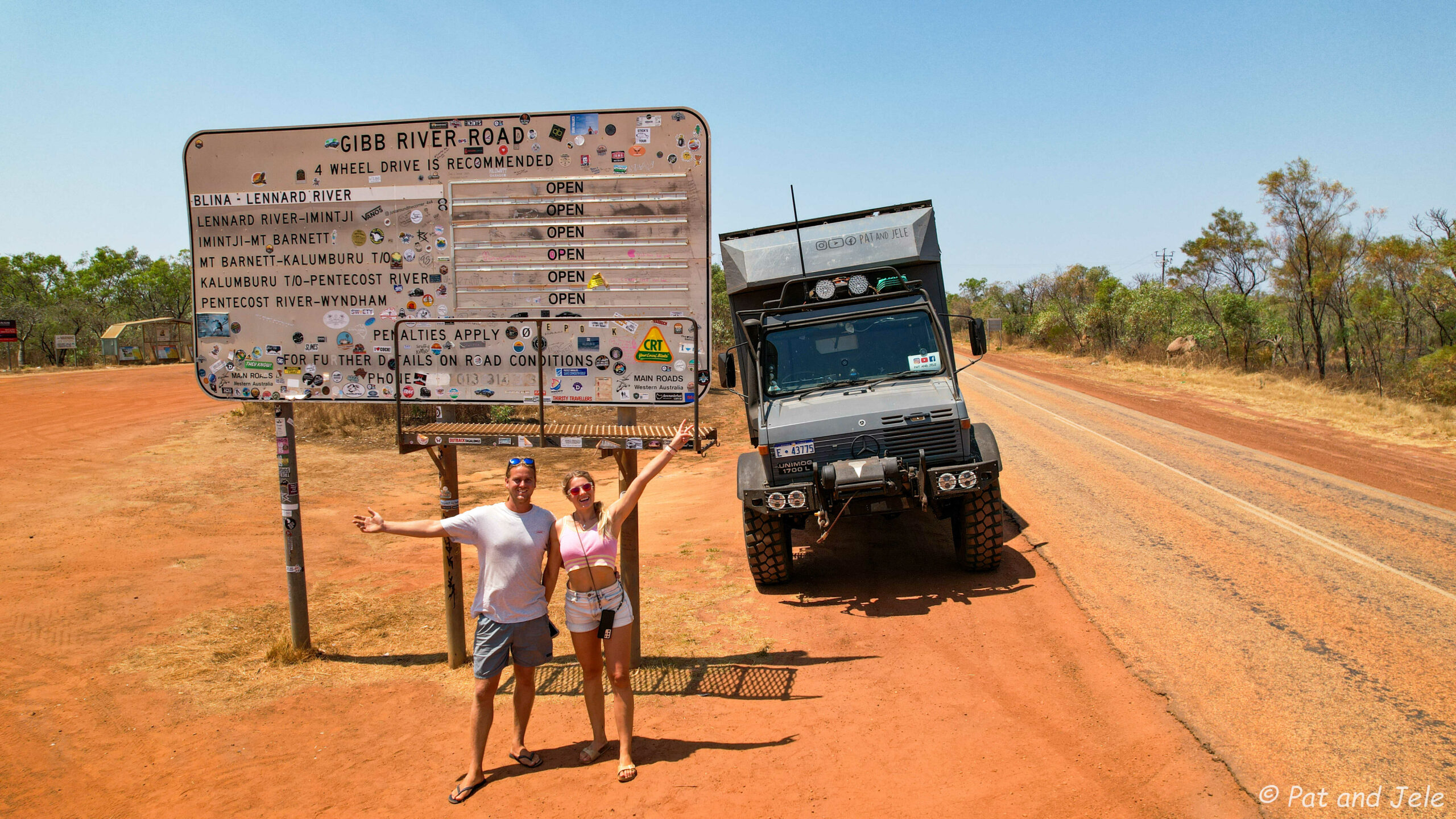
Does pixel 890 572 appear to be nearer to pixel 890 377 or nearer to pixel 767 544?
pixel 767 544

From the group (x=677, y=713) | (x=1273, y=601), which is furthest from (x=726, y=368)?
(x=1273, y=601)

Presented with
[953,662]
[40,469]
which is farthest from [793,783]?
[40,469]

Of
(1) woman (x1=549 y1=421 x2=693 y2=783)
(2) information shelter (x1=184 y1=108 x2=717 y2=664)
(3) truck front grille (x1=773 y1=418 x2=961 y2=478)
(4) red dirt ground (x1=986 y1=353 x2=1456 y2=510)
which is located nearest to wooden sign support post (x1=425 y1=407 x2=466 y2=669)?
(2) information shelter (x1=184 y1=108 x2=717 y2=664)

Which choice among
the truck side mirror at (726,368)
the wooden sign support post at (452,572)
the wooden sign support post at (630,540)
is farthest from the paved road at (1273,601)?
the wooden sign support post at (452,572)

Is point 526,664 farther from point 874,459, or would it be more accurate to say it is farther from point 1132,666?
point 1132,666

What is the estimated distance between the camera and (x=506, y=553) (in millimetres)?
4590

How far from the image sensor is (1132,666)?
18.9ft

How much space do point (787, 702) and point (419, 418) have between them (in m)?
10.5

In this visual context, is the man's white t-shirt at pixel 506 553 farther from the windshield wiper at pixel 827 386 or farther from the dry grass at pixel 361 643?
the windshield wiper at pixel 827 386

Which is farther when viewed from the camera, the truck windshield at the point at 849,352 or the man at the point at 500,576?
the truck windshield at the point at 849,352

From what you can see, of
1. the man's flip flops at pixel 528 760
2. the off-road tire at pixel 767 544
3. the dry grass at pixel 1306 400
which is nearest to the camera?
the man's flip flops at pixel 528 760

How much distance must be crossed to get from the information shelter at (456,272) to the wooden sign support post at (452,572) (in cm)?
2

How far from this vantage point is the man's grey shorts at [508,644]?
4.61 m

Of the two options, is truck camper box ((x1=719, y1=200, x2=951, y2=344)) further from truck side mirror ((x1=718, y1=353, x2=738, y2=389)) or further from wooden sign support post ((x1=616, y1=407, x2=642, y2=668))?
wooden sign support post ((x1=616, y1=407, x2=642, y2=668))
